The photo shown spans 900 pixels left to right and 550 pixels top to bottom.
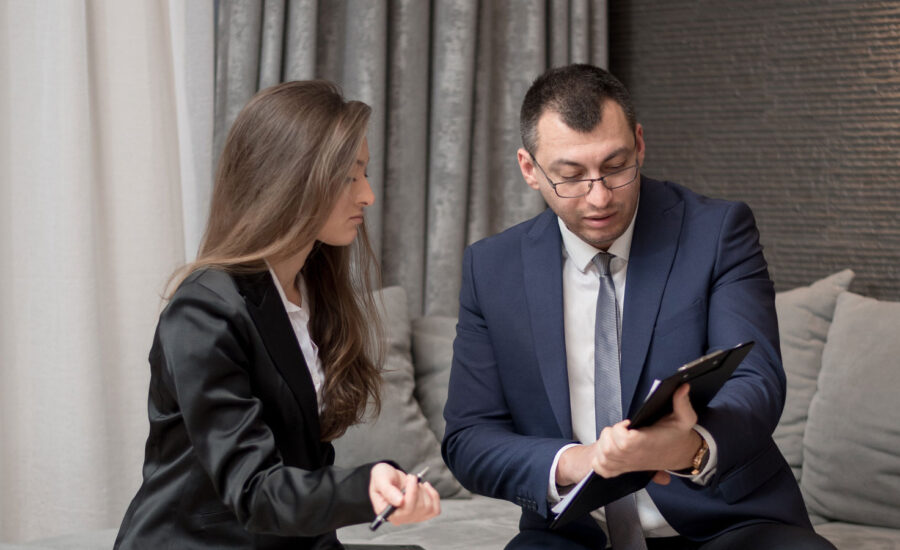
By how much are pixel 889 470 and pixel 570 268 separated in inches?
35.1

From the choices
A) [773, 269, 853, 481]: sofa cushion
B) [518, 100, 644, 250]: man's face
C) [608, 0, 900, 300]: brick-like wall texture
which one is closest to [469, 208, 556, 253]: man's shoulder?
[518, 100, 644, 250]: man's face

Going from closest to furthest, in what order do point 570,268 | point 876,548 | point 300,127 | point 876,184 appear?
point 300,127 < point 570,268 < point 876,548 < point 876,184

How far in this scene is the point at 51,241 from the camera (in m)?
2.18

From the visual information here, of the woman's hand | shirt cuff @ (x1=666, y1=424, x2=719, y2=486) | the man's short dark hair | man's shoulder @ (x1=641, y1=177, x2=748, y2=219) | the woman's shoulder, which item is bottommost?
shirt cuff @ (x1=666, y1=424, x2=719, y2=486)

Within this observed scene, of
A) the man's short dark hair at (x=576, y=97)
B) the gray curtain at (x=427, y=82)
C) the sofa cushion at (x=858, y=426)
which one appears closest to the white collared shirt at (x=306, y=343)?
the man's short dark hair at (x=576, y=97)

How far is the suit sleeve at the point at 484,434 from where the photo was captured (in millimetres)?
1588

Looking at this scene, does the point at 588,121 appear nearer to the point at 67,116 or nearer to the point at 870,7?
the point at 67,116

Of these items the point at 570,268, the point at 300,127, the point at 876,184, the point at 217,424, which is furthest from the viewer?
the point at 876,184

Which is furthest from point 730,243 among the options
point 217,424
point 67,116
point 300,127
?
point 67,116

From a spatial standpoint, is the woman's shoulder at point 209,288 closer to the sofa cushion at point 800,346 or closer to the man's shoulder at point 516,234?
the man's shoulder at point 516,234

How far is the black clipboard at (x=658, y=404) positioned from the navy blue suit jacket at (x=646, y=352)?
117 mm

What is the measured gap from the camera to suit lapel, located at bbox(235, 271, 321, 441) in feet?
4.56

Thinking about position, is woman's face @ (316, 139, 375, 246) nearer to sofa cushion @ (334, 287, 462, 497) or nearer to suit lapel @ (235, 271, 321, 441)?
suit lapel @ (235, 271, 321, 441)

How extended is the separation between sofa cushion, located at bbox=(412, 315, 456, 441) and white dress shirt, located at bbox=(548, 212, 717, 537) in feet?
2.55
